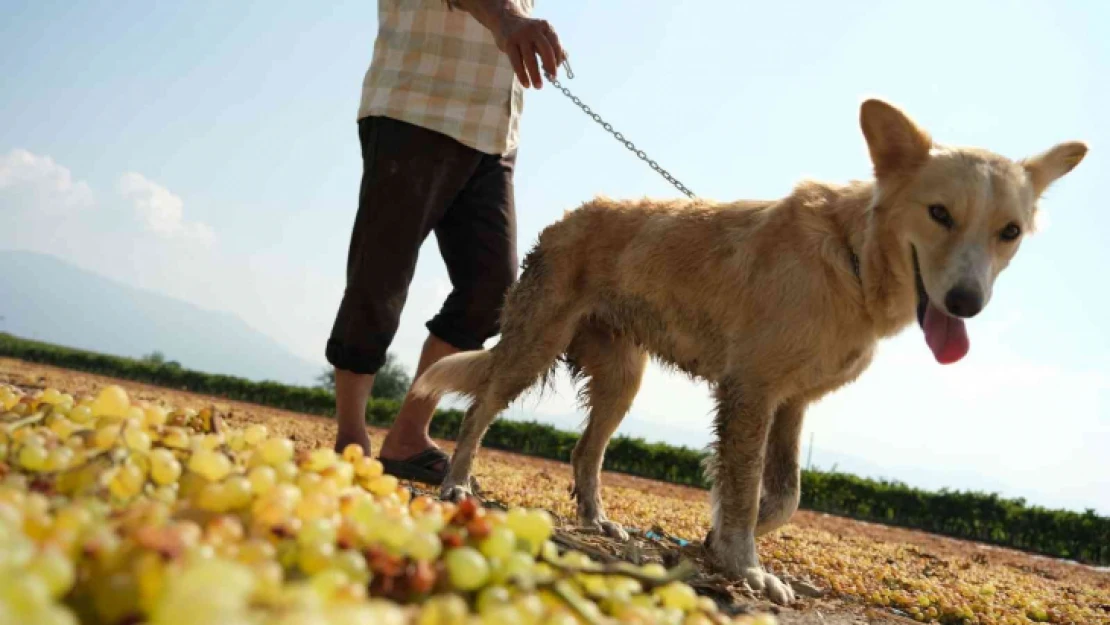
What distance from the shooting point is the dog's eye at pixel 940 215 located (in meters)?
3.80

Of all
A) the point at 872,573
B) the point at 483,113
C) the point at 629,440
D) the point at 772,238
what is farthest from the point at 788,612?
the point at 629,440

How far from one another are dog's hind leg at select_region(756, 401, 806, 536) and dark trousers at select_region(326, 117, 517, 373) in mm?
2144

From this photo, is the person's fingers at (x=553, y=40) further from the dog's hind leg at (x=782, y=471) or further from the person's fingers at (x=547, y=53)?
the dog's hind leg at (x=782, y=471)

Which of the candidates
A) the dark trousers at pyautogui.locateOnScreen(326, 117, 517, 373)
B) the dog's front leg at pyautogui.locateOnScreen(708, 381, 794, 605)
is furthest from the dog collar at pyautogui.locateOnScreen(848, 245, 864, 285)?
the dark trousers at pyautogui.locateOnScreen(326, 117, 517, 373)

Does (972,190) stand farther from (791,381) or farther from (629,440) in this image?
(629,440)

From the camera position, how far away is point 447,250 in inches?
227

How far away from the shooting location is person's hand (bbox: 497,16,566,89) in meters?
4.02

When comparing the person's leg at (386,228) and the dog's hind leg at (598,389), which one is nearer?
the person's leg at (386,228)

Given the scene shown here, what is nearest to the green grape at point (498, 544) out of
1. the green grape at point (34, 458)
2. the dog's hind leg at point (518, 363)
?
the green grape at point (34, 458)

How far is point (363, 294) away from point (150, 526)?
13.5ft

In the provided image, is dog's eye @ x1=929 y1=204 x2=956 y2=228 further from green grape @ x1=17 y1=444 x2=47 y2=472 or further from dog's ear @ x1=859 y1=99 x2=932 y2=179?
green grape @ x1=17 y1=444 x2=47 y2=472

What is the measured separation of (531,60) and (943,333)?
226 cm

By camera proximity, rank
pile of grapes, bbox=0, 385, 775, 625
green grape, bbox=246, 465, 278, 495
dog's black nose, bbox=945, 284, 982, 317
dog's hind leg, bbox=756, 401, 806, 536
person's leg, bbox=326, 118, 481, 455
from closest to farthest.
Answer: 1. pile of grapes, bbox=0, 385, 775, 625
2. green grape, bbox=246, 465, 278, 495
3. dog's black nose, bbox=945, 284, 982, 317
4. dog's hind leg, bbox=756, 401, 806, 536
5. person's leg, bbox=326, 118, 481, 455

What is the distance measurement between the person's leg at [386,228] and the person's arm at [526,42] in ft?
3.89
